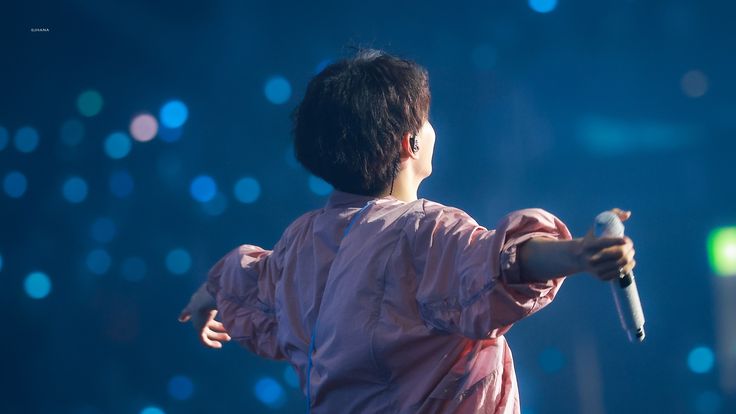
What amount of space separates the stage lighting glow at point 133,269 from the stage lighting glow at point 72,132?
29 centimetres

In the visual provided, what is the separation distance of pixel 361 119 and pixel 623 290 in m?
0.39

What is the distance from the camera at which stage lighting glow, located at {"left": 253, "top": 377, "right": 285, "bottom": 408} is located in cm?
169

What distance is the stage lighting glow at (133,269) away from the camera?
179cm

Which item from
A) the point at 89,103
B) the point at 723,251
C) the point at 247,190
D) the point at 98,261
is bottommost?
the point at 723,251

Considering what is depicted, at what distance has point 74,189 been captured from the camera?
1.84 meters

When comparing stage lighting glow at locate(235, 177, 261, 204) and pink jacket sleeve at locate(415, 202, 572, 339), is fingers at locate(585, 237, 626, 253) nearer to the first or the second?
pink jacket sleeve at locate(415, 202, 572, 339)

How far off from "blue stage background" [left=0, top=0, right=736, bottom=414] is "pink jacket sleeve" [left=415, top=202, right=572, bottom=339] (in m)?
0.70

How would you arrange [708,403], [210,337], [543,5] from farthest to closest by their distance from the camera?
[543,5] < [708,403] < [210,337]

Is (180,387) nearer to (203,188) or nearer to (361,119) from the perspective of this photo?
(203,188)

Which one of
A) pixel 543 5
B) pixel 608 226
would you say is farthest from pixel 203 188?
pixel 608 226

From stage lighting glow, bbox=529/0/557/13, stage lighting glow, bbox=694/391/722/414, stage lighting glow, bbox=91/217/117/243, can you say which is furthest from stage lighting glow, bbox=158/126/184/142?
stage lighting glow, bbox=694/391/722/414

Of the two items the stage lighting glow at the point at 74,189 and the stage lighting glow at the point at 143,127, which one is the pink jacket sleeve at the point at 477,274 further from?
the stage lighting glow at the point at 74,189

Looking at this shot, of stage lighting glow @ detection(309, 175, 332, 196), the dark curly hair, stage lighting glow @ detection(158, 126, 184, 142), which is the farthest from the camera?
stage lighting glow @ detection(158, 126, 184, 142)

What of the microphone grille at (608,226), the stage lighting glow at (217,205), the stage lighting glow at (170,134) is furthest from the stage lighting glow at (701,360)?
the stage lighting glow at (170,134)
